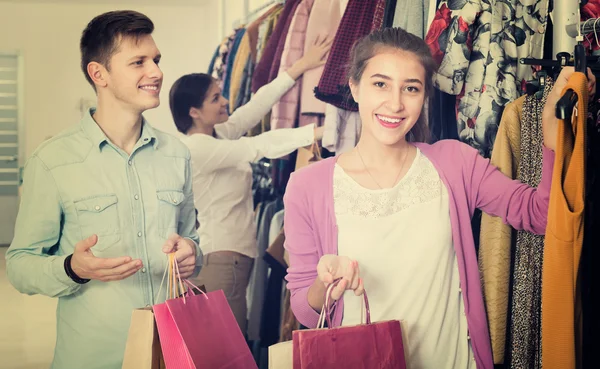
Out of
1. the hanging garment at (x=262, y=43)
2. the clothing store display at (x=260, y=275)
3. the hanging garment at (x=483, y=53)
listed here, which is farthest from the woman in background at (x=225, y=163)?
the hanging garment at (x=483, y=53)

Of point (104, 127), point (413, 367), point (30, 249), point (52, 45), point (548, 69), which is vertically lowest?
point (413, 367)

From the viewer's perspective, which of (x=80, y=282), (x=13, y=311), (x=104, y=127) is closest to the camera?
(x=80, y=282)

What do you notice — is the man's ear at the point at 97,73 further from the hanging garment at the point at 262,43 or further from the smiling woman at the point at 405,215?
the hanging garment at the point at 262,43

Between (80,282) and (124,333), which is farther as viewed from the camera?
(124,333)

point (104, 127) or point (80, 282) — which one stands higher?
point (104, 127)

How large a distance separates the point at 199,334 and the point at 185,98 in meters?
1.18

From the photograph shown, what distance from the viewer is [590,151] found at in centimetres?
162

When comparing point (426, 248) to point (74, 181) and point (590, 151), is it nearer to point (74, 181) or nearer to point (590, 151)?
point (590, 151)

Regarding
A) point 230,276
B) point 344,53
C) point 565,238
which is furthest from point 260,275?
point 565,238

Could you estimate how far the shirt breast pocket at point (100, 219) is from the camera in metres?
1.64

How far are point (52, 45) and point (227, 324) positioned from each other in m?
1.15

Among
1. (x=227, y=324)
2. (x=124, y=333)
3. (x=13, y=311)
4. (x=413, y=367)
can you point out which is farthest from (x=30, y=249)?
(x=413, y=367)

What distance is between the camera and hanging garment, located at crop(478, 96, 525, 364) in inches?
66.3

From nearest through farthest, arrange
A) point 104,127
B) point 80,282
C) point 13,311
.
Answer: point 80,282 → point 104,127 → point 13,311
